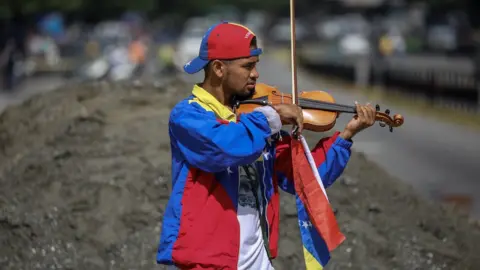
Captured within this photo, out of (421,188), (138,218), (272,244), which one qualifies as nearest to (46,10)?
(421,188)

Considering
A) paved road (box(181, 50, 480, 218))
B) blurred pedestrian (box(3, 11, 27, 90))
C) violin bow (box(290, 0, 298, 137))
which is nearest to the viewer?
violin bow (box(290, 0, 298, 137))

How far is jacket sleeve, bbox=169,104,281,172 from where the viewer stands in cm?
386

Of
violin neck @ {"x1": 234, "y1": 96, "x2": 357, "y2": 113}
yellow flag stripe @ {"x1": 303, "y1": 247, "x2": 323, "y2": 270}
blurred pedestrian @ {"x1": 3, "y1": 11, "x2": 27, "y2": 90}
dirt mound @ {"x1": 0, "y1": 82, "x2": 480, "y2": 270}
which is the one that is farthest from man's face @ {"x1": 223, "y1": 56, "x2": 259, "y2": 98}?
blurred pedestrian @ {"x1": 3, "y1": 11, "x2": 27, "y2": 90}

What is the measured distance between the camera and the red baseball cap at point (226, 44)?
13.2 ft

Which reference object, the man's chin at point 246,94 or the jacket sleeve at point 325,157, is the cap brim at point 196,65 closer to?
the man's chin at point 246,94

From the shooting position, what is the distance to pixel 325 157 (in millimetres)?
4375

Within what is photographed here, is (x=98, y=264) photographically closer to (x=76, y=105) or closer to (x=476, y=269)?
(x=476, y=269)

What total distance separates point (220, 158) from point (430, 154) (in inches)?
512

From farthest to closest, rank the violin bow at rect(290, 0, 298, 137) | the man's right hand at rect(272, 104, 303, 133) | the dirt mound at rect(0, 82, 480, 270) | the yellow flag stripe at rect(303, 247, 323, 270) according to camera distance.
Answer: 1. the dirt mound at rect(0, 82, 480, 270)
2. the yellow flag stripe at rect(303, 247, 323, 270)
3. the violin bow at rect(290, 0, 298, 137)
4. the man's right hand at rect(272, 104, 303, 133)

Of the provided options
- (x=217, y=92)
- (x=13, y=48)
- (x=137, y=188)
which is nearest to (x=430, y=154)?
(x=137, y=188)

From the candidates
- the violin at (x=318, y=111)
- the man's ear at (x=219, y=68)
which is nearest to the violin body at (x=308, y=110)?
the violin at (x=318, y=111)

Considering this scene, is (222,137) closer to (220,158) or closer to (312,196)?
(220,158)

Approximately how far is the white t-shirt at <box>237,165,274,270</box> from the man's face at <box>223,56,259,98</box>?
32cm

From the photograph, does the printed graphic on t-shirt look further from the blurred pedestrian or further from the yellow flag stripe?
the blurred pedestrian
